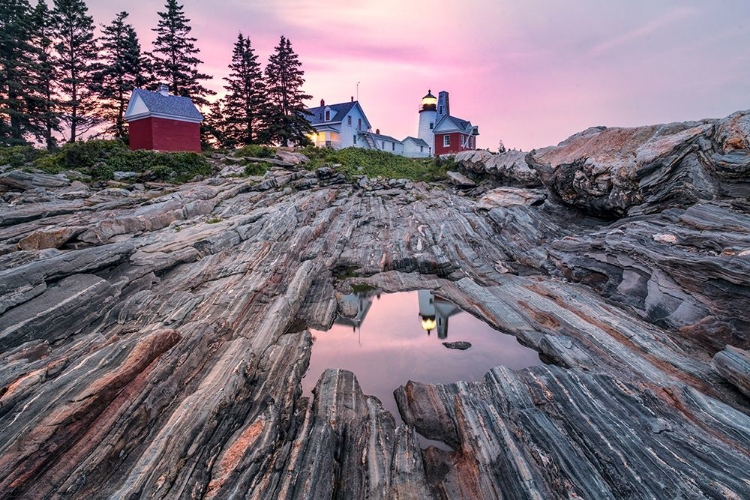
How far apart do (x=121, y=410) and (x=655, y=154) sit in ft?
64.1

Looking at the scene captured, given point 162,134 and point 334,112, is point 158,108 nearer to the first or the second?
point 162,134

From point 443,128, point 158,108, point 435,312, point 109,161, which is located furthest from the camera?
point 443,128

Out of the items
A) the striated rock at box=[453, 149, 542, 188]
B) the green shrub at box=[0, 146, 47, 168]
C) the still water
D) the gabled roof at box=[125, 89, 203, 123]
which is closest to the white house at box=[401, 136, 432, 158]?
the striated rock at box=[453, 149, 542, 188]

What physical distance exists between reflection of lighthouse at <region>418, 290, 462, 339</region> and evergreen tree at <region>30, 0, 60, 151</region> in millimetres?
50298

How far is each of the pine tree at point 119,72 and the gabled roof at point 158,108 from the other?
777 cm

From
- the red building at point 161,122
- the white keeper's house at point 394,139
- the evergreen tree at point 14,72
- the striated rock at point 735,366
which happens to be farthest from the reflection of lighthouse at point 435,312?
the evergreen tree at point 14,72

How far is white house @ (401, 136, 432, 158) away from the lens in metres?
77.0

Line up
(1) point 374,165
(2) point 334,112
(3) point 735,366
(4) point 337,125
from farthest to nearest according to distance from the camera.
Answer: (2) point 334,112
(4) point 337,125
(1) point 374,165
(3) point 735,366

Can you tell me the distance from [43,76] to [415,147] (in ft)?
192

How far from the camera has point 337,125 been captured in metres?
62.2

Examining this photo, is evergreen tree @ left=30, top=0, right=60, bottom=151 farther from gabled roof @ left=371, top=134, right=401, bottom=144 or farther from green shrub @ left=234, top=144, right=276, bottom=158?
gabled roof @ left=371, top=134, right=401, bottom=144

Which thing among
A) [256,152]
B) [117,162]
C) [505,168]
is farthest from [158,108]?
[505,168]

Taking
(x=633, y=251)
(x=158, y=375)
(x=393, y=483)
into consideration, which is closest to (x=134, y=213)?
(x=158, y=375)

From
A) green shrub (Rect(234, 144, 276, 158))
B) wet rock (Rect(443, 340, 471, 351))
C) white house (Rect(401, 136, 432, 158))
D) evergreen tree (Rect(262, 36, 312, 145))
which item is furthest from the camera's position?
white house (Rect(401, 136, 432, 158))
